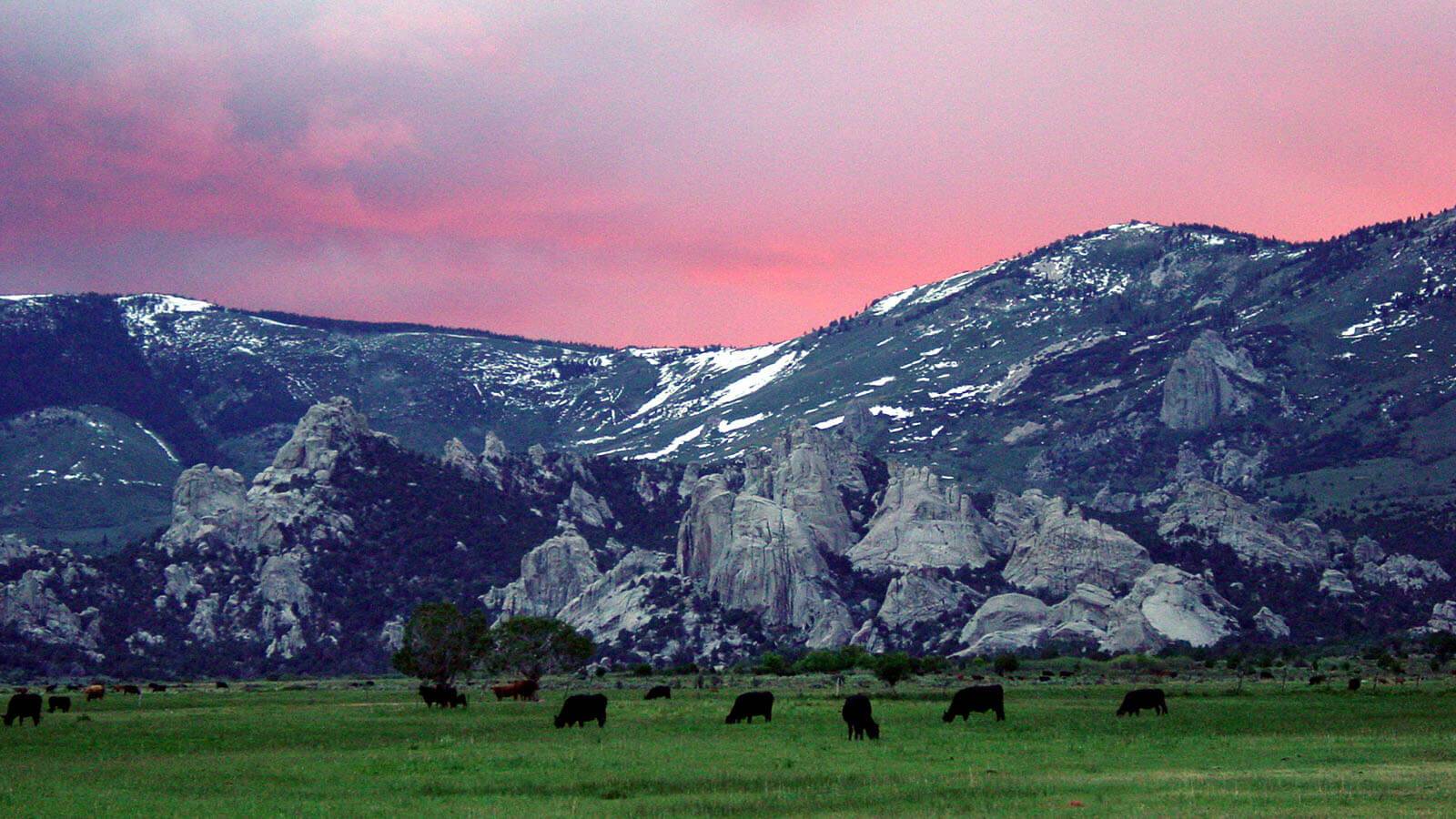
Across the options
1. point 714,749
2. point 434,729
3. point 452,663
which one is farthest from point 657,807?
point 452,663

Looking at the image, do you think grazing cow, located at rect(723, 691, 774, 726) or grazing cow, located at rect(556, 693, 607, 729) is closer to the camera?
grazing cow, located at rect(556, 693, 607, 729)

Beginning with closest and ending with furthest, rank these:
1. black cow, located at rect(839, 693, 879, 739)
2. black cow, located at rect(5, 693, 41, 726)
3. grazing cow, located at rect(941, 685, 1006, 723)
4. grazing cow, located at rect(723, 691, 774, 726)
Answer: black cow, located at rect(839, 693, 879, 739), grazing cow, located at rect(941, 685, 1006, 723), grazing cow, located at rect(723, 691, 774, 726), black cow, located at rect(5, 693, 41, 726)

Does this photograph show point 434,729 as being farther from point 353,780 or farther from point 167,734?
point 353,780

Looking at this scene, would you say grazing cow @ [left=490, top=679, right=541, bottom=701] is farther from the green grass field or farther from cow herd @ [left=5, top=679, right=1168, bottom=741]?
cow herd @ [left=5, top=679, right=1168, bottom=741]

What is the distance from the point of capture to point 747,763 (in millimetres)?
62812

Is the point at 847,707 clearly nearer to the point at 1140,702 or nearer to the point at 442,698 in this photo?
the point at 1140,702

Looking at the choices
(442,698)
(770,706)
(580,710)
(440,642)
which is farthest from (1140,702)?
(440,642)

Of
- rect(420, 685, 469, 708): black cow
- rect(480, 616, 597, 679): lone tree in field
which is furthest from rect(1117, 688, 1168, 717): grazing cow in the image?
rect(480, 616, 597, 679): lone tree in field

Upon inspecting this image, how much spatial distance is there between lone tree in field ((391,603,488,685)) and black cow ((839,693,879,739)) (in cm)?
6418

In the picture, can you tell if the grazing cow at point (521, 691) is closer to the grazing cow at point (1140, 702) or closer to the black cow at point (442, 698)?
the black cow at point (442, 698)

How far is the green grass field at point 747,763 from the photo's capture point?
50344mm

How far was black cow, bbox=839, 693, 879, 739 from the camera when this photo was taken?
7269cm

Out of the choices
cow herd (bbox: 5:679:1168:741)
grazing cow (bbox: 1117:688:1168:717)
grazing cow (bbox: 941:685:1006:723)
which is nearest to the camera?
cow herd (bbox: 5:679:1168:741)

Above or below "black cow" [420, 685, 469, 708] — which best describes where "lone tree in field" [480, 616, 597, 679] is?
above
